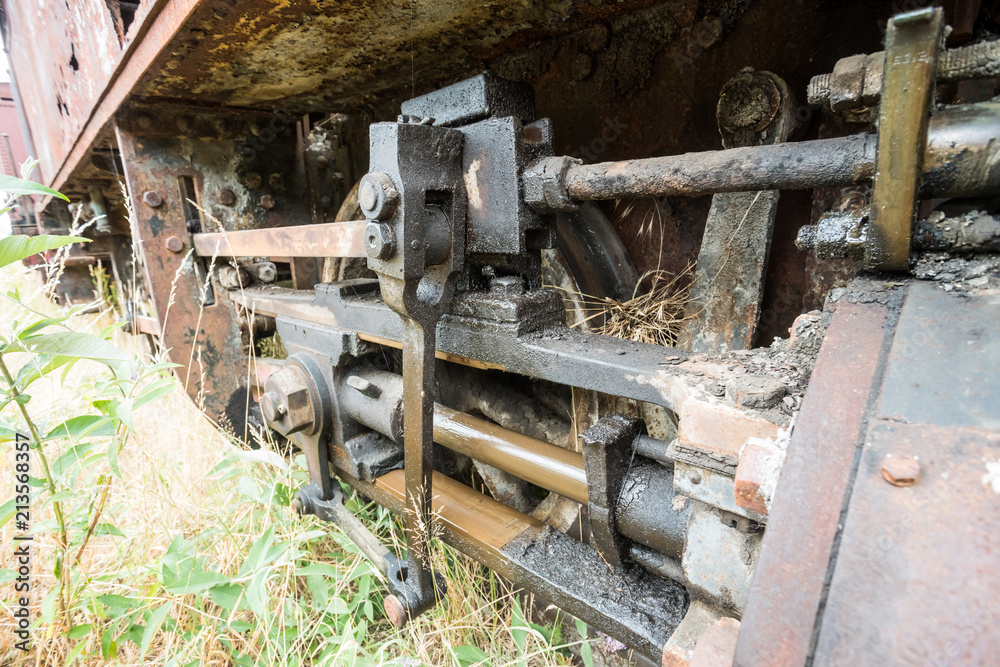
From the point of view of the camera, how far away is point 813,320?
33.3 inches

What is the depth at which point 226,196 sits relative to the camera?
2.45 meters

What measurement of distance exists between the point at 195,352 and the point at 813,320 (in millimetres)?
2533

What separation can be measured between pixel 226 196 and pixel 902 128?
102 inches

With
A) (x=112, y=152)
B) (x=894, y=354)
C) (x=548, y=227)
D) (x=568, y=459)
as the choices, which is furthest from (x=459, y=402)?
(x=112, y=152)

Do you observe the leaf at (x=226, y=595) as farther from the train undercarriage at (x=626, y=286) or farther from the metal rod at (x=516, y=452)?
the metal rod at (x=516, y=452)

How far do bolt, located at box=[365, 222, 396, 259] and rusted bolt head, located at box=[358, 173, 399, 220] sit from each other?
0.08 feet

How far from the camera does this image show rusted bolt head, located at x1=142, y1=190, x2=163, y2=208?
7.31 ft

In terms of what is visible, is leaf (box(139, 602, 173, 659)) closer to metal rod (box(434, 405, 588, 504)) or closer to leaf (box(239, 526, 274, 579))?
leaf (box(239, 526, 274, 579))

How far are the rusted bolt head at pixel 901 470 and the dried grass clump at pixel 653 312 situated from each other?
96 centimetres

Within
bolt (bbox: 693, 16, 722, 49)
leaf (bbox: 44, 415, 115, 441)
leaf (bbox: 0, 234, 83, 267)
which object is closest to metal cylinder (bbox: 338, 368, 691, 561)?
leaf (bbox: 44, 415, 115, 441)

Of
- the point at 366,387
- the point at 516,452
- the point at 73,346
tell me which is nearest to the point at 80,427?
the point at 73,346

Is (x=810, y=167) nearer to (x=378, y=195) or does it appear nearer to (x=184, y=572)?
(x=378, y=195)

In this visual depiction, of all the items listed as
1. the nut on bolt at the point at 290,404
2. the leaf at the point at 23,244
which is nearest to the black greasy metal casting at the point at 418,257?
the nut on bolt at the point at 290,404

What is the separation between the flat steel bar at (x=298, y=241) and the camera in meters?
1.42
